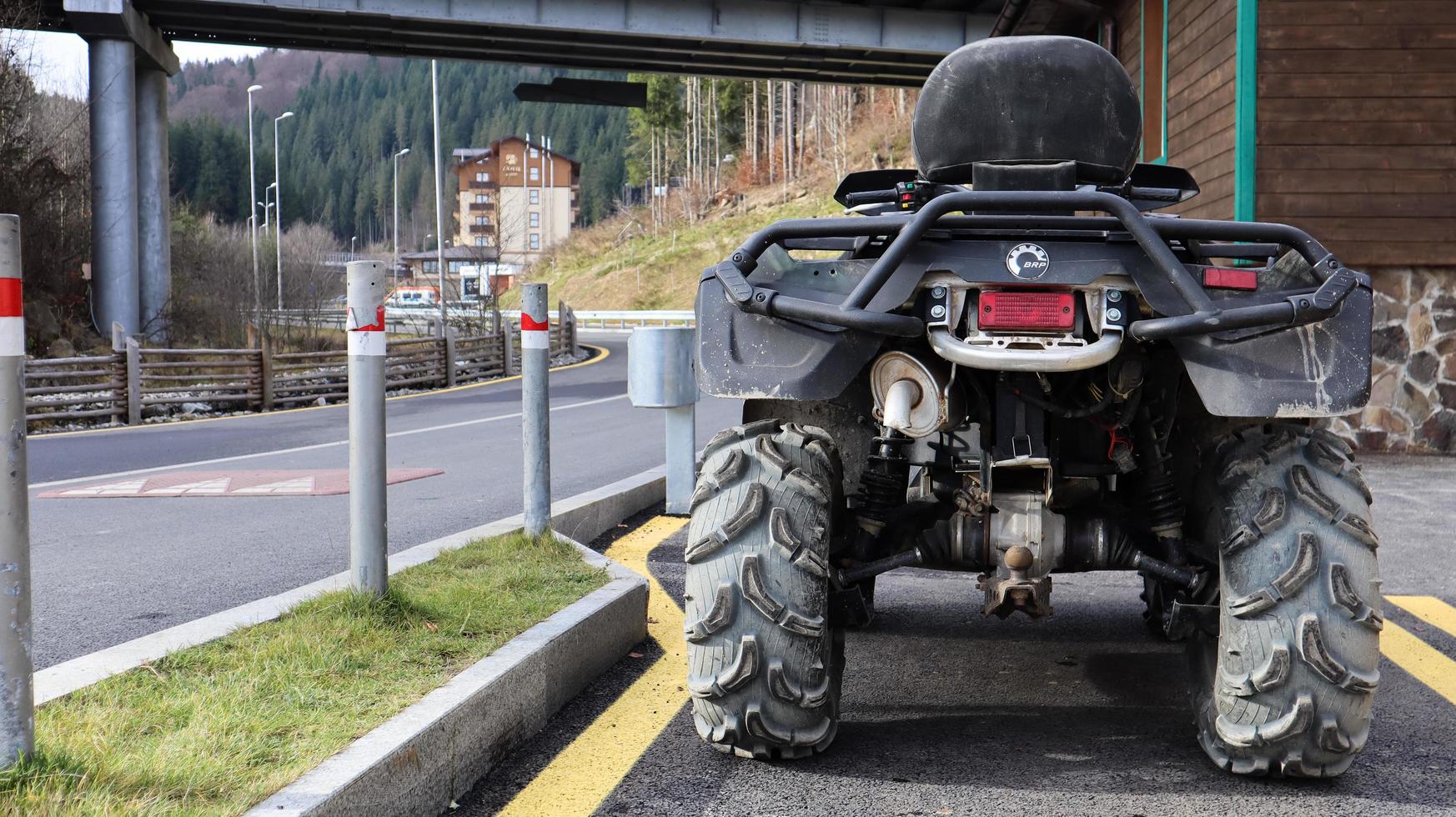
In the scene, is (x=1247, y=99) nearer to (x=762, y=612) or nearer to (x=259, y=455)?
(x=259, y=455)

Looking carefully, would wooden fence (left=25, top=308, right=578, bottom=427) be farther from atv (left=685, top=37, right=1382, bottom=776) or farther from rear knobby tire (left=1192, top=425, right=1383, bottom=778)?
rear knobby tire (left=1192, top=425, right=1383, bottom=778)

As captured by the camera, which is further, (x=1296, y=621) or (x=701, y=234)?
(x=701, y=234)

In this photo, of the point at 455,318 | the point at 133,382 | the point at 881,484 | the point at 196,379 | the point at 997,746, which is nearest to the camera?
the point at 997,746

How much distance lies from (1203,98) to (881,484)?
1171cm

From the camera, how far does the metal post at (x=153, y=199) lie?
97.2 ft

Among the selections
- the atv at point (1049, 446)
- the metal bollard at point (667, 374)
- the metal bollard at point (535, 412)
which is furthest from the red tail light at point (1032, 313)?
the metal bollard at point (667, 374)

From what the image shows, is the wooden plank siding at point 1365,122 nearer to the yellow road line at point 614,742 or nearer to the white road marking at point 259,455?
the white road marking at point 259,455

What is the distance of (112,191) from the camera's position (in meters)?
27.7

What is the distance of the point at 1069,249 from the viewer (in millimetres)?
3600

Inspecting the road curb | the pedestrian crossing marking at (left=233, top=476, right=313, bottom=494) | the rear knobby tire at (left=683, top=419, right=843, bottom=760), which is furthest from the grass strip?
the pedestrian crossing marking at (left=233, top=476, right=313, bottom=494)

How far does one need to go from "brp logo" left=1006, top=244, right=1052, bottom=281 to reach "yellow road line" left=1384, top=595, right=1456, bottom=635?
10.8 ft

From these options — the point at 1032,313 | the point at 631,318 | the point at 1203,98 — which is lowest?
the point at 631,318

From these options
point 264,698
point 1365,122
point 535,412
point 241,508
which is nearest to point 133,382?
point 241,508

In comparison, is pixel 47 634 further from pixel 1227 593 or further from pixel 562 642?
pixel 1227 593
